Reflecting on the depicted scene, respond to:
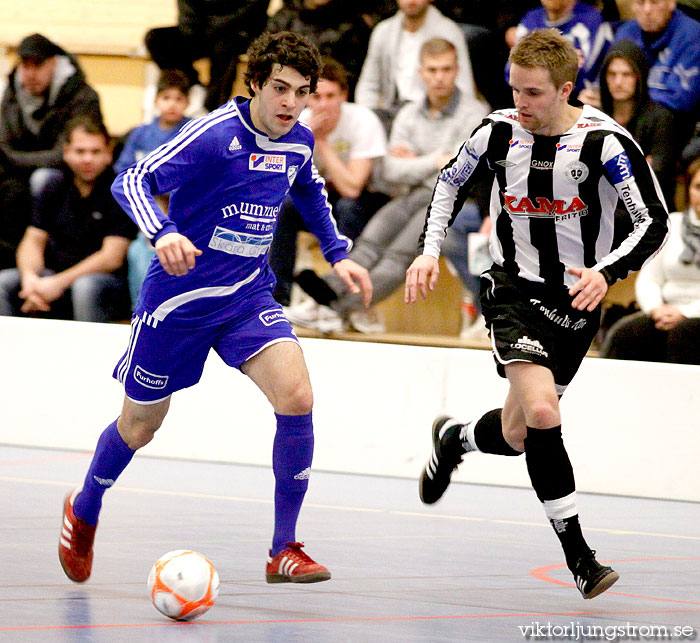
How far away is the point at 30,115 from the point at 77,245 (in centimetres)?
124

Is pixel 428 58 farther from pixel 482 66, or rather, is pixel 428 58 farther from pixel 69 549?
pixel 69 549

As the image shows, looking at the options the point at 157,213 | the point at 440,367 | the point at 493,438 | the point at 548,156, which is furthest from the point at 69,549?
the point at 440,367

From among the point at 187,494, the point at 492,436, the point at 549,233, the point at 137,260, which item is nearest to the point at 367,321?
the point at 137,260

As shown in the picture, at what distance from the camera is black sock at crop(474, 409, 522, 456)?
5.28 meters

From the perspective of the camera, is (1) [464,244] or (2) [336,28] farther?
(2) [336,28]

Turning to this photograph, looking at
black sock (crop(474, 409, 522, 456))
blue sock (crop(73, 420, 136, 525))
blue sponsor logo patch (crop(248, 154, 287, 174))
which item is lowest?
black sock (crop(474, 409, 522, 456))

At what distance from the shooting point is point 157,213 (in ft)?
13.4

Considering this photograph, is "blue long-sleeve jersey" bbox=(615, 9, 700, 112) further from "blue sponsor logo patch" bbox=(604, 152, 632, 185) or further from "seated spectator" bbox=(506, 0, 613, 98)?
"blue sponsor logo patch" bbox=(604, 152, 632, 185)

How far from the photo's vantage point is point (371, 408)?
7758 millimetres

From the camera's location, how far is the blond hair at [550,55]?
438 centimetres

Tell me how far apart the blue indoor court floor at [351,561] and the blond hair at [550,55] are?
6.22ft

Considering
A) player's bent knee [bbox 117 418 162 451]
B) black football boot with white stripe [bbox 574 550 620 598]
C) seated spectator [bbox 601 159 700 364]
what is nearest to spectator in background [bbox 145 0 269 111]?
seated spectator [bbox 601 159 700 364]

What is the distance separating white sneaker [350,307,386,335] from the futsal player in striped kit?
3128 millimetres

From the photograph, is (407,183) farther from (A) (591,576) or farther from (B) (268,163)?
(A) (591,576)
